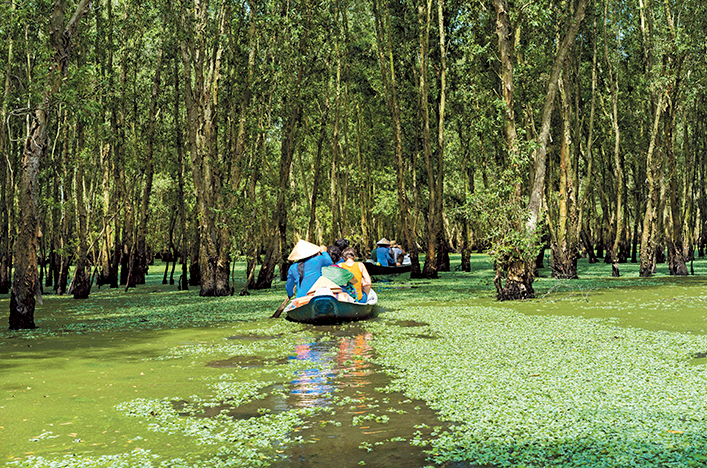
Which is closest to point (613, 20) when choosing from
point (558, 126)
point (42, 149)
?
point (558, 126)

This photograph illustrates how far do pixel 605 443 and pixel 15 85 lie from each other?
18.4m

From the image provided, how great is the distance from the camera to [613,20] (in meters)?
23.9

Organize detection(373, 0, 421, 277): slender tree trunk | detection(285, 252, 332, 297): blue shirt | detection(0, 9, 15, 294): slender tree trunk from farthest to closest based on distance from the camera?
detection(373, 0, 421, 277): slender tree trunk < detection(0, 9, 15, 294): slender tree trunk < detection(285, 252, 332, 297): blue shirt

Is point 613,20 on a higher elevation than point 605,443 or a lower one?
higher

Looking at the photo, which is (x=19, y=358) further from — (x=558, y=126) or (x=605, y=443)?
(x=558, y=126)

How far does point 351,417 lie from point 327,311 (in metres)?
5.82

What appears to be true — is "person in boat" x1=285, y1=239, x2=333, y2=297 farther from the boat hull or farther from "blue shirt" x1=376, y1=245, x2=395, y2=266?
"blue shirt" x1=376, y1=245, x2=395, y2=266

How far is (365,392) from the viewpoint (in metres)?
6.11

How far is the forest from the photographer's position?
1400cm

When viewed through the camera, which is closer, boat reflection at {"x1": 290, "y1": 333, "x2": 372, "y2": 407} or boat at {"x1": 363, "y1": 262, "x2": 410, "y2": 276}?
boat reflection at {"x1": 290, "y1": 333, "x2": 372, "y2": 407}

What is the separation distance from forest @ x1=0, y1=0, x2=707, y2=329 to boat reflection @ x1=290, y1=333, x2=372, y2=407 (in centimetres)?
489

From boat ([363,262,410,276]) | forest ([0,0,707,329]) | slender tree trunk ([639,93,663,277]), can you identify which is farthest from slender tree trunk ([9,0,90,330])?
slender tree trunk ([639,93,663,277])

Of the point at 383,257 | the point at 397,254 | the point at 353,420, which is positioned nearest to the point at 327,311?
the point at 353,420

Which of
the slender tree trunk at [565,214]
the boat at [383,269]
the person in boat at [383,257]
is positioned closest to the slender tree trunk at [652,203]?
the slender tree trunk at [565,214]
